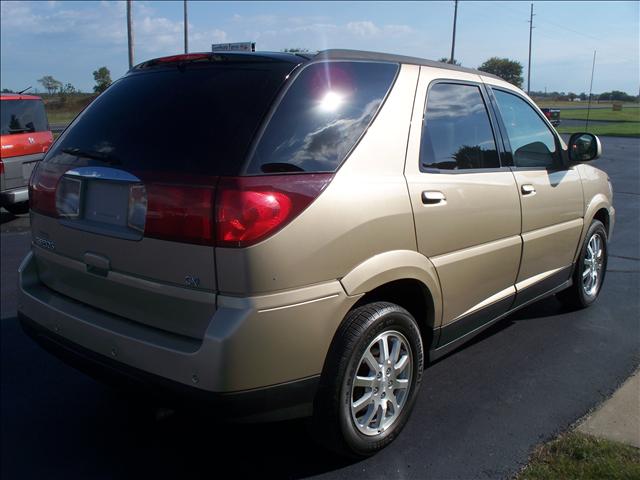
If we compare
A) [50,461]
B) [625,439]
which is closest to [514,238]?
[625,439]

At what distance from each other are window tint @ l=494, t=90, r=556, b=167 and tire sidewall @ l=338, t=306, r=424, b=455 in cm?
160

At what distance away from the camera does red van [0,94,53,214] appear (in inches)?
354

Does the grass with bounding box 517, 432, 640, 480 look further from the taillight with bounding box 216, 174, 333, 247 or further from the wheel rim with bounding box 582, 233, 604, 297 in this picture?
the wheel rim with bounding box 582, 233, 604, 297

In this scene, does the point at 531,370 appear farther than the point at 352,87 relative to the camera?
Yes

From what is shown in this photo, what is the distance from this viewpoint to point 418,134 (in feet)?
10.3

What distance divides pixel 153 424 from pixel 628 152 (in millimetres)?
20844

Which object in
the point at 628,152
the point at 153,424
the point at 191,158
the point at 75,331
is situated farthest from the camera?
the point at 628,152

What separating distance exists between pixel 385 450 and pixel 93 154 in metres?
2.07

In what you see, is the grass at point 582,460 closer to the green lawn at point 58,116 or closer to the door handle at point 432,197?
the door handle at point 432,197

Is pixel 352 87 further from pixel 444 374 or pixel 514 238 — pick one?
pixel 444 374

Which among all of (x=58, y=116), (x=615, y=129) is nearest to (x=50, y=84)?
(x=58, y=116)

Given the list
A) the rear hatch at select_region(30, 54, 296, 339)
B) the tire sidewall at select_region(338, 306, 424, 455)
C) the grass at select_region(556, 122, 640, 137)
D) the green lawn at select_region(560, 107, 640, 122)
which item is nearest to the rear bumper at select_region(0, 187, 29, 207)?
the rear hatch at select_region(30, 54, 296, 339)

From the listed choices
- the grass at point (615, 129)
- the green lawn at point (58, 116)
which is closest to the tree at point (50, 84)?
the green lawn at point (58, 116)

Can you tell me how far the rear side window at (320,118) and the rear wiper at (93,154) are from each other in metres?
0.74
